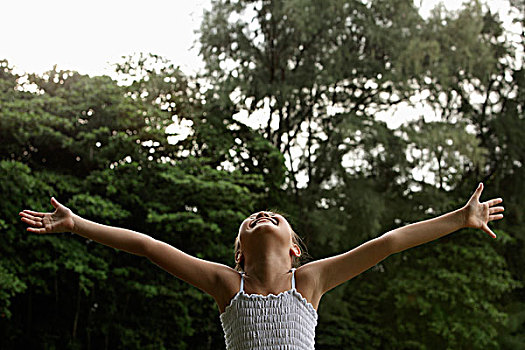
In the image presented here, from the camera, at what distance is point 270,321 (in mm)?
1923

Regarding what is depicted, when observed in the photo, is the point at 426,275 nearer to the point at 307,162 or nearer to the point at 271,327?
the point at 307,162

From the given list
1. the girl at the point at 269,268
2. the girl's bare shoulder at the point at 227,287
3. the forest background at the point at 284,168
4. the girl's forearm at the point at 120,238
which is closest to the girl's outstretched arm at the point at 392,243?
the girl at the point at 269,268

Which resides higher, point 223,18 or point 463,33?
point 223,18

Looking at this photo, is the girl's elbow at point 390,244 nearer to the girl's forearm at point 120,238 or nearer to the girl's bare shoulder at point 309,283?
the girl's bare shoulder at point 309,283

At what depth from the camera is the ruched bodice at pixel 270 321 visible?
1.91 meters

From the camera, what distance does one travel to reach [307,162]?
13.6 meters

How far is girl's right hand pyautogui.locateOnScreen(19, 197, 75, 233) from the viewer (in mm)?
2018

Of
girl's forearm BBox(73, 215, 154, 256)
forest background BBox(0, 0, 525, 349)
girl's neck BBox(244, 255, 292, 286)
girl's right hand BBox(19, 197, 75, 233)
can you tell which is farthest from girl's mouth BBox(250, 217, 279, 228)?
forest background BBox(0, 0, 525, 349)

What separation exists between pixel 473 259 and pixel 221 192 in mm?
5551

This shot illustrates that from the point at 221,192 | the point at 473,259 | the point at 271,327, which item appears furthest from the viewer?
the point at 473,259

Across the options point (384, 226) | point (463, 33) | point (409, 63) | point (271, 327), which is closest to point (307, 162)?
point (384, 226)

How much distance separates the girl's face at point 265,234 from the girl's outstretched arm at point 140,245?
0.12 metres

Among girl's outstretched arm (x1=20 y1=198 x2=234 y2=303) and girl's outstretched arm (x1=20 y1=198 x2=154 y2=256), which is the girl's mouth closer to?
girl's outstretched arm (x1=20 y1=198 x2=234 y2=303)

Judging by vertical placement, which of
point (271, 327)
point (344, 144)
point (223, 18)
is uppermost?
point (223, 18)
